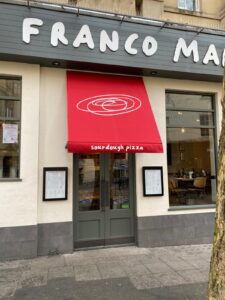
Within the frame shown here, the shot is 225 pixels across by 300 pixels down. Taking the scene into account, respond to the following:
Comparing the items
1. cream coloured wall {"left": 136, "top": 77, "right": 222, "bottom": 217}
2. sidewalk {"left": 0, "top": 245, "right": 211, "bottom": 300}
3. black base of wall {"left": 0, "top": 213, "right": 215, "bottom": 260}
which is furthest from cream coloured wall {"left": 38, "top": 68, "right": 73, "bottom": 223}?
cream coloured wall {"left": 136, "top": 77, "right": 222, "bottom": 217}

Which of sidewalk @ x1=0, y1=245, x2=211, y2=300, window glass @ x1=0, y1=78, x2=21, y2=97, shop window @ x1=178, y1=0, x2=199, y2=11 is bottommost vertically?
sidewalk @ x1=0, y1=245, x2=211, y2=300

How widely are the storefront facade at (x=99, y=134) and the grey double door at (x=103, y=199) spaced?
24mm

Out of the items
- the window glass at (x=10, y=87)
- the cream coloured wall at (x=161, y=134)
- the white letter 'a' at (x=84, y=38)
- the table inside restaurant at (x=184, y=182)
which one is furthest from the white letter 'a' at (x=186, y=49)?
the window glass at (x=10, y=87)

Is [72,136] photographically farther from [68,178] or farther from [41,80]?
[41,80]

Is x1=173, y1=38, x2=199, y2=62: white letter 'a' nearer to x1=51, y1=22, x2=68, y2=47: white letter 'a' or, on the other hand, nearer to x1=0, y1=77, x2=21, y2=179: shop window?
x1=51, y1=22, x2=68, y2=47: white letter 'a'

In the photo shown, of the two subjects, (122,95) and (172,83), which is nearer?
(122,95)

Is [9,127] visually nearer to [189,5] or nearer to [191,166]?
[191,166]

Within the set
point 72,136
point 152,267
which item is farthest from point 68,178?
point 152,267

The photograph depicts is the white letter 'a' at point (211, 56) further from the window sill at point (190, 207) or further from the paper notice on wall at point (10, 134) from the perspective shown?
the paper notice on wall at point (10, 134)

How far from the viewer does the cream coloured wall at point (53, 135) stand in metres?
6.13

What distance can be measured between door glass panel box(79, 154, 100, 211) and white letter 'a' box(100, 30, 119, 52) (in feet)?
8.08

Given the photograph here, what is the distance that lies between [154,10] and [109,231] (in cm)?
598

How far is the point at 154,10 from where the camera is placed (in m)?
7.75

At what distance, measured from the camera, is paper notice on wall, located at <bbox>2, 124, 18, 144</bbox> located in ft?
19.9
